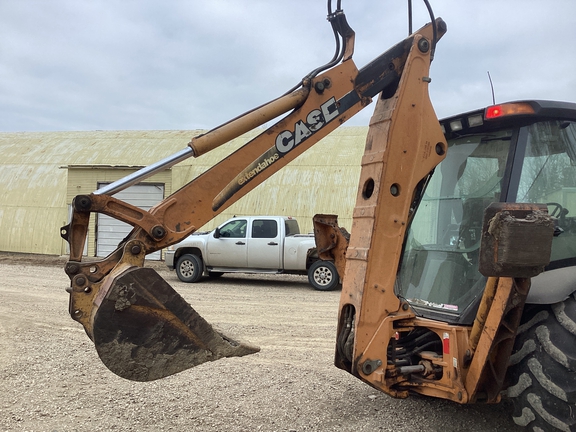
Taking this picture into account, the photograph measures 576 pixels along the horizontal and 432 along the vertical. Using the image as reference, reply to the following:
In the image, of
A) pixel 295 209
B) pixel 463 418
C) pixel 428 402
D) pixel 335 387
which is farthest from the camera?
pixel 295 209

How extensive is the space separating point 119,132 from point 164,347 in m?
28.0

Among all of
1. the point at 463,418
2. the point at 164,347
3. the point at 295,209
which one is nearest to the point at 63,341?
the point at 164,347

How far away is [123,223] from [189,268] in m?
7.66

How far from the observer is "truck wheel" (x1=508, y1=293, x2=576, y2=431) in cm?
336

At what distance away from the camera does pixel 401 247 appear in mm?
3928

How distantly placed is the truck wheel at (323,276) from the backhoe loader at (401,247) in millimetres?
9853

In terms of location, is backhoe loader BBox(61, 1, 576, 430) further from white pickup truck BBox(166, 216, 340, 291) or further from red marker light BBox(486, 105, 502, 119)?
white pickup truck BBox(166, 216, 340, 291)

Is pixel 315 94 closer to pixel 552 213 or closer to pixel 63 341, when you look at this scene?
pixel 552 213

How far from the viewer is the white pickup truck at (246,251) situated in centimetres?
1481

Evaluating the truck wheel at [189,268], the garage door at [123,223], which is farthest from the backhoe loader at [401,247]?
the garage door at [123,223]

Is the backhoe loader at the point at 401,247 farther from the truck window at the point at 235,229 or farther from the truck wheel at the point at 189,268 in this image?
the truck wheel at the point at 189,268

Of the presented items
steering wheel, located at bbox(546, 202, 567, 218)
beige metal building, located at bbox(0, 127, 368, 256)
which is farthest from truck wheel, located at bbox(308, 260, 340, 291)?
steering wheel, located at bbox(546, 202, 567, 218)

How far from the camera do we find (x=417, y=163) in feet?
12.8

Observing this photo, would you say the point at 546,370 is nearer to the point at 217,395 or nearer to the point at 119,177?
the point at 217,395
